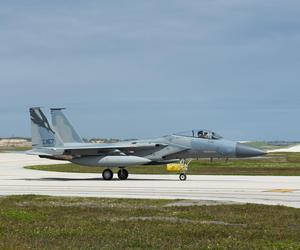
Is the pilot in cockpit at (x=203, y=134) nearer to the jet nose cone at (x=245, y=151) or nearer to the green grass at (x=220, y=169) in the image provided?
the jet nose cone at (x=245, y=151)

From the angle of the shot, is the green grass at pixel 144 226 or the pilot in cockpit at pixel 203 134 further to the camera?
the pilot in cockpit at pixel 203 134

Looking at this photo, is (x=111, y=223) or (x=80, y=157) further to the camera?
(x=80, y=157)

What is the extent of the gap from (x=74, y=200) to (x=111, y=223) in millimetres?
5852

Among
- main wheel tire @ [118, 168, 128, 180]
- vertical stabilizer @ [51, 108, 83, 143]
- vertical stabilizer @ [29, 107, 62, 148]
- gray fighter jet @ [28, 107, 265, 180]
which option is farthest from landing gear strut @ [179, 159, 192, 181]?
vertical stabilizer @ [29, 107, 62, 148]

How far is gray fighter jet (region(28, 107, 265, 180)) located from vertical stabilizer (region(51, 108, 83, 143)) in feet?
0.43

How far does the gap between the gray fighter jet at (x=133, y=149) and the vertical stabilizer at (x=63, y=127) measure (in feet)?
0.43

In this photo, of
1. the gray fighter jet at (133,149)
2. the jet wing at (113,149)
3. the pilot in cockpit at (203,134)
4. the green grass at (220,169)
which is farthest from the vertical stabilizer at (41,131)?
the green grass at (220,169)

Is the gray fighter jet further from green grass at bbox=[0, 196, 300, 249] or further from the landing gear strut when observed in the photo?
green grass at bbox=[0, 196, 300, 249]

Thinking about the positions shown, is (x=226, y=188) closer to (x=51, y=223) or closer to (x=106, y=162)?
(x=106, y=162)

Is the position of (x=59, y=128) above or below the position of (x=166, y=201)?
above

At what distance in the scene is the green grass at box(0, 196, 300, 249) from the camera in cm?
966

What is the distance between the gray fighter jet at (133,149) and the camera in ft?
99.0

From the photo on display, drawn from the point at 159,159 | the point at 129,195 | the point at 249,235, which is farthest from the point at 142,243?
the point at 159,159

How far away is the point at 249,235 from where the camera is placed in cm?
1059
